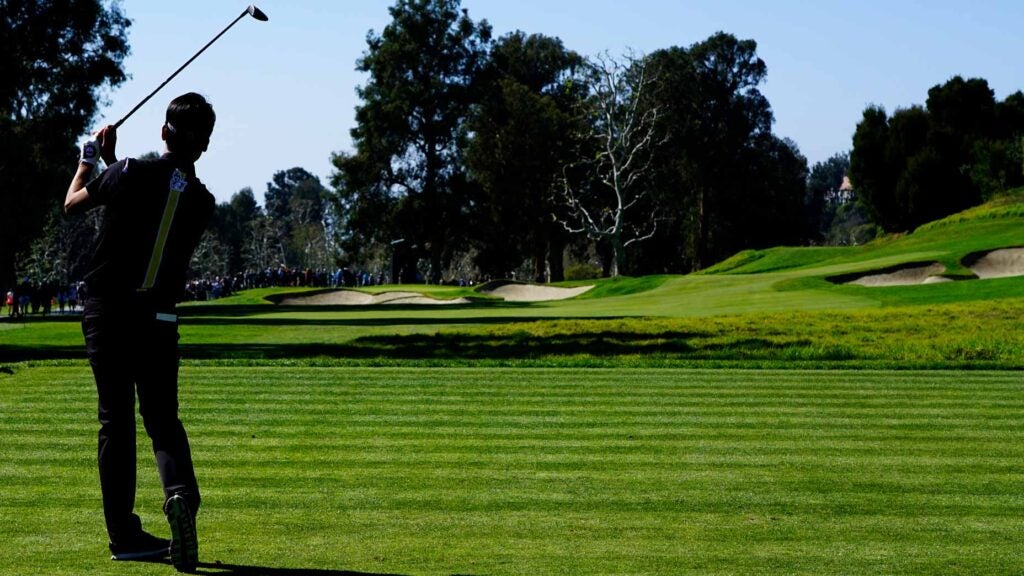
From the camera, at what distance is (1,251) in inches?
2014

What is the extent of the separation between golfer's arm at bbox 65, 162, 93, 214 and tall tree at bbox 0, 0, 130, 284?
118ft

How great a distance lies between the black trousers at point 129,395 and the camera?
703 centimetres

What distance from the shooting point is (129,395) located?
23.5 feet

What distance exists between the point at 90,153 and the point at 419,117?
83150 mm

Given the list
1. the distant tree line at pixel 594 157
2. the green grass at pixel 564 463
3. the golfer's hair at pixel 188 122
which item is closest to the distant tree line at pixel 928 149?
the distant tree line at pixel 594 157

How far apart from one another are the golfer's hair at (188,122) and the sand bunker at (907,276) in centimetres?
4065

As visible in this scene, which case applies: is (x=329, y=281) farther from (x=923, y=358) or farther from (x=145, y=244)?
(x=145, y=244)

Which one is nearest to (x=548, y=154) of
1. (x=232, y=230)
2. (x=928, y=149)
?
(x=928, y=149)

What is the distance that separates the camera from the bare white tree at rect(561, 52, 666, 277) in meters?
81.1

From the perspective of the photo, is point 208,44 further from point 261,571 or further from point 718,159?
point 718,159

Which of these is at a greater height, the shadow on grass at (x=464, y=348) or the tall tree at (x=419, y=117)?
the tall tree at (x=419, y=117)

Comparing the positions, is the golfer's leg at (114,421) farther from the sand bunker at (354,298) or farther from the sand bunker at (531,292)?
the sand bunker at (354,298)

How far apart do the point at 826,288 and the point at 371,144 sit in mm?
47587

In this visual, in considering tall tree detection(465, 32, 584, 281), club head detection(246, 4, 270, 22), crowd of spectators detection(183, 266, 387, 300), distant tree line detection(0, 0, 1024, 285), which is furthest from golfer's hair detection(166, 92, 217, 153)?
tall tree detection(465, 32, 584, 281)
